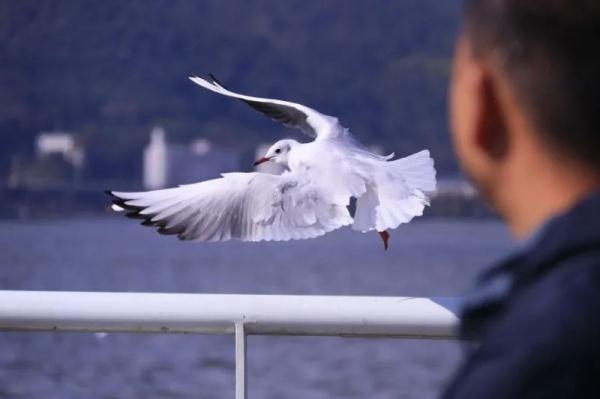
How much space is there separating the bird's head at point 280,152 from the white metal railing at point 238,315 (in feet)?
8.09

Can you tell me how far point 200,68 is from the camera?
193 feet

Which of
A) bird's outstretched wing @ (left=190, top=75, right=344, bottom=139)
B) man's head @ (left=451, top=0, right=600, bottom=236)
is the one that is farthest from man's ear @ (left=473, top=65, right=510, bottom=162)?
bird's outstretched wing @ (left=190, top=75, right=344, bottom=139)

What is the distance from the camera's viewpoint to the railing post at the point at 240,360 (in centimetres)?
290

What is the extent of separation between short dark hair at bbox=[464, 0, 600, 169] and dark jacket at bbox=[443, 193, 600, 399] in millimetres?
53

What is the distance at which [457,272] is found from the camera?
1588 inches

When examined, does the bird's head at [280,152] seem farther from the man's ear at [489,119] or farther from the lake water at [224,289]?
the man's ear at [489,119]

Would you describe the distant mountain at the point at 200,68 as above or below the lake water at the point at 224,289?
above

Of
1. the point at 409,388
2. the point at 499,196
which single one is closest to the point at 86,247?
the point at 409,388

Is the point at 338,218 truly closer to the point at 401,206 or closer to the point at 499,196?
the point at 401,206

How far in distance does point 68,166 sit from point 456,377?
5015 centimetres

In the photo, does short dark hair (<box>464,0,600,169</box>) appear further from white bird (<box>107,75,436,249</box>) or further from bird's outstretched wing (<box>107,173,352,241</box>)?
bird's outstretched wing (<box>107,173,352,241</box>)

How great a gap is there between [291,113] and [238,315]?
8.60 feet

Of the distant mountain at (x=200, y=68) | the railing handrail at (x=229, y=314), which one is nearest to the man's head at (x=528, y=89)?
the railing handrail at (x=229, y=314)

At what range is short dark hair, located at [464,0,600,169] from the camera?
3.64 ft
